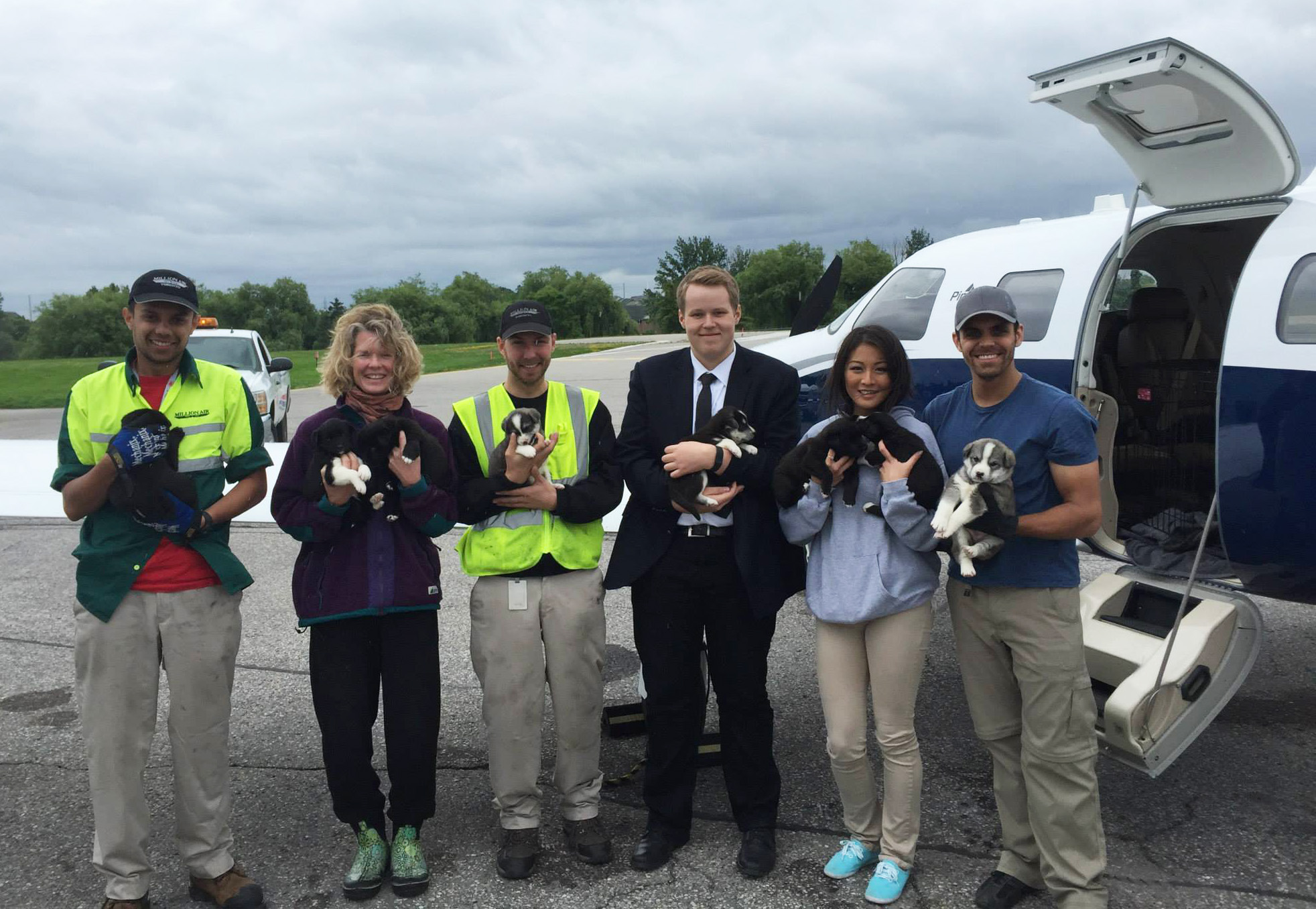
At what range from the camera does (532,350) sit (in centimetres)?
369

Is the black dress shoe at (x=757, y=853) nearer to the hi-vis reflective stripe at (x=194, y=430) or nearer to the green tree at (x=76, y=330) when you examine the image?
the hi-vis reflective stripe at (x=194, y=430)

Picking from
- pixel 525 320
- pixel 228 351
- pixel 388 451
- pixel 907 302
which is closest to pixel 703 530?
pixel 525 320

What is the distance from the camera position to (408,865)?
3.62 meters

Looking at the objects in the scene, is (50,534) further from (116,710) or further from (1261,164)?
(1261,164)

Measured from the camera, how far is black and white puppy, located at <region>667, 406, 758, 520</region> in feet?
11.4

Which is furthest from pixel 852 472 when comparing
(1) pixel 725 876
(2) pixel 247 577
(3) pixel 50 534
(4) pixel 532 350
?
(3) pixel 50 534

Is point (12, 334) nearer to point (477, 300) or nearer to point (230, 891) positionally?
point (477, 300)

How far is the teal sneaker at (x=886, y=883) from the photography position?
3.46 meters

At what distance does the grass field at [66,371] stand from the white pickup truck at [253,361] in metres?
2.50

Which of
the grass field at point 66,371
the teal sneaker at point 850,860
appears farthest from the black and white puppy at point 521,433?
the grass field at point 66,371

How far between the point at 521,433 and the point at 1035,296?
3605 mm

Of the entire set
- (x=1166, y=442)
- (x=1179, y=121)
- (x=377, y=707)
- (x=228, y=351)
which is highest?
(x=1179, y=121)

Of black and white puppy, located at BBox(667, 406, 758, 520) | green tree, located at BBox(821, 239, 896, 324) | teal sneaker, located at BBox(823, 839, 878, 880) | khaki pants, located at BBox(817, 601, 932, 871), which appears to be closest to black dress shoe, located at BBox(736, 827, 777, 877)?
teal sneaker, located at BBox(823, 839, 878, 880)

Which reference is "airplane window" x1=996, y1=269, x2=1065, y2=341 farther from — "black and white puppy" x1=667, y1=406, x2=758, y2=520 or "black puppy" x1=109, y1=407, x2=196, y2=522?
"black puppy" x1=109, y1=407, x2=196, y2=522
